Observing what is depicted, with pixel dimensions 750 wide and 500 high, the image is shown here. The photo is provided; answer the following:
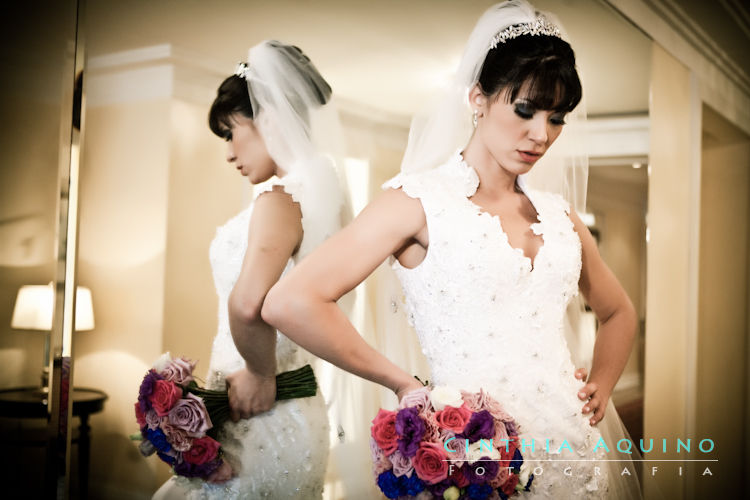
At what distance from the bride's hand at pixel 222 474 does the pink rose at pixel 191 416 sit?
0.34 feet

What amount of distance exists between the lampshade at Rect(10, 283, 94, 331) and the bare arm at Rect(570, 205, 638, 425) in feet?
4.13

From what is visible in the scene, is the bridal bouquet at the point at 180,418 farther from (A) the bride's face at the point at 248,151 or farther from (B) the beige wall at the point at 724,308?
(B) the beige wall at the point at 724,308

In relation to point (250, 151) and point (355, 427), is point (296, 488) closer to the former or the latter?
point (355, 427)

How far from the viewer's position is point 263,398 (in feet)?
4.92

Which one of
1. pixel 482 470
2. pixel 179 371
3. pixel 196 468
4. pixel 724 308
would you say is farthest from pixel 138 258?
pixel 724 308

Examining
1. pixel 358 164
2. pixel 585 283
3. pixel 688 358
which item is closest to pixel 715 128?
pixel 688 358

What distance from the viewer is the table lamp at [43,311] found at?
1.42 meters

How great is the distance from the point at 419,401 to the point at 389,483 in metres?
0.18

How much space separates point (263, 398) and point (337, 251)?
406mm

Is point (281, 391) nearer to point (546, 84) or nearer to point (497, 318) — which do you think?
point (497, 318)

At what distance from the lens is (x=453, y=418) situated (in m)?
1.30

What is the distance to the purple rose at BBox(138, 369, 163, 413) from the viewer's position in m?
1.37

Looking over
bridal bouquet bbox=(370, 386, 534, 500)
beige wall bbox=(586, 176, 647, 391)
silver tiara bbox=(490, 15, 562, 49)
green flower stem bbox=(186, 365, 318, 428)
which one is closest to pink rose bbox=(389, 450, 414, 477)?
bridal bouquet bbox=(370, 386, 534, 500)

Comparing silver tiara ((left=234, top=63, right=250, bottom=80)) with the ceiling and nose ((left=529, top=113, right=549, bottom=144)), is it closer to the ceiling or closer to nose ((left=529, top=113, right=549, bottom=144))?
the ceiling
